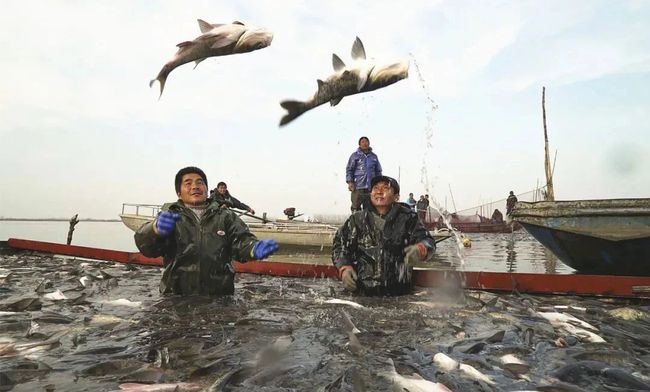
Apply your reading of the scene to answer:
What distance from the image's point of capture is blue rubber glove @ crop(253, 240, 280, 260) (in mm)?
4758

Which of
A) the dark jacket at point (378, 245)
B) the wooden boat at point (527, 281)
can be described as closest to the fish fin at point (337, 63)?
the dark jacket at point (378, 245)

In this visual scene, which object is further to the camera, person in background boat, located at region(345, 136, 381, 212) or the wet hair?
person in background boat, located at region(345, 136, 381, 212)

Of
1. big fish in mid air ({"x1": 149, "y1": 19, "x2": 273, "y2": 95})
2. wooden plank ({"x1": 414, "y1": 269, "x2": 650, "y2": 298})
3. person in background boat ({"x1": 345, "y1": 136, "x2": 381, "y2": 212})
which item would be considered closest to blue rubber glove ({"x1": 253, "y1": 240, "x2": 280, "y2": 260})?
big fish in mid air ({"x1": 149, "y1": 19, "x2": 273, "y2": 95})

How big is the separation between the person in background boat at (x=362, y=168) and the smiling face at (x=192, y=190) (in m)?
5.05

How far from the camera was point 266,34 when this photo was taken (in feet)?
16.6

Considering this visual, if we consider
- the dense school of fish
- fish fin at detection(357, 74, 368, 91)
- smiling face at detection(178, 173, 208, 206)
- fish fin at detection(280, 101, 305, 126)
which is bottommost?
the dense school of fish

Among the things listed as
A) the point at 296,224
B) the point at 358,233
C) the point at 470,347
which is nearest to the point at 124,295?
the point at 358,233

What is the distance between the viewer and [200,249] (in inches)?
198

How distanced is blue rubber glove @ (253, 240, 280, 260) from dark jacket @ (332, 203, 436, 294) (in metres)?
1.18

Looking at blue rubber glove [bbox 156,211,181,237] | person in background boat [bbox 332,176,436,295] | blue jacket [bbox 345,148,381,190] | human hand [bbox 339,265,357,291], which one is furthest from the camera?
blue jacket [bbox 345,148,381,190]

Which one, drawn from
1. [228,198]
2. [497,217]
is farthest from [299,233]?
[497,217]

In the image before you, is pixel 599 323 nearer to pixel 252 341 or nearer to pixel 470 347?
pixel 470 347

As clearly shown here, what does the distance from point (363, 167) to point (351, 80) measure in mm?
4683

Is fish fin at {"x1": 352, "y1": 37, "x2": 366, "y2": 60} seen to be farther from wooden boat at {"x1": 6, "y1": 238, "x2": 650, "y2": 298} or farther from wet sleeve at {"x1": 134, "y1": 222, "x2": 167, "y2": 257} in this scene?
wooden boat at {"x1": 6, "y1": 238, "x2": 650, "y2": 298}
